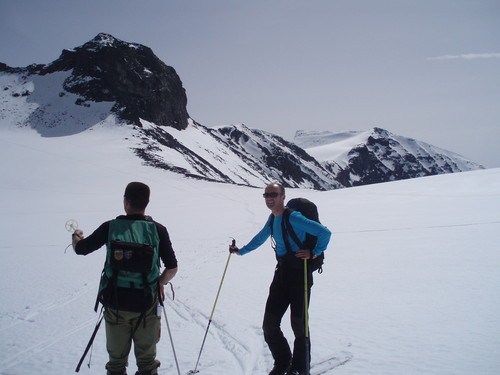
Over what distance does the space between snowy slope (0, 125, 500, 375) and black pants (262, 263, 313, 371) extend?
2.11 feet

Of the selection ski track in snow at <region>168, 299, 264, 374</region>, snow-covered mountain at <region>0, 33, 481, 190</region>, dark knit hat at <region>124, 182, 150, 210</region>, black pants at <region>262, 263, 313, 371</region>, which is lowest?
ski track in snow at <region>168, 299, 264, 374</region>

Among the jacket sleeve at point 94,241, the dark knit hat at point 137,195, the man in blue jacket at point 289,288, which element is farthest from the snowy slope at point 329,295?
the dark knit hat at point 137,195

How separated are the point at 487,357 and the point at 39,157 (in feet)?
177

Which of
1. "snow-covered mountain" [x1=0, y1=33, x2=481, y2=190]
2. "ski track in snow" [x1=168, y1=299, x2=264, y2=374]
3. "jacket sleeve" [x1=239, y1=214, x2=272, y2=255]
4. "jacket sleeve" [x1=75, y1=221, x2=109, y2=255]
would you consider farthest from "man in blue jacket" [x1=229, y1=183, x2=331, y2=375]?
"snow-covered mountain" [x1=0, y1=33, x2=481, y2=190]

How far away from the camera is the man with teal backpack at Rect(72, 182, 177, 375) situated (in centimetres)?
348

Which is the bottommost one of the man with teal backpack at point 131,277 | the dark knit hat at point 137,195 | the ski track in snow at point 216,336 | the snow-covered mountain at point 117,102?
the ski track in snow at point 216,336

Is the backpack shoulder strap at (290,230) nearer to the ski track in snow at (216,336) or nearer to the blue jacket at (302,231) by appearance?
the blue jacket at (302,231)

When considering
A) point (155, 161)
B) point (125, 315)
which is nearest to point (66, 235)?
point (125, 315)

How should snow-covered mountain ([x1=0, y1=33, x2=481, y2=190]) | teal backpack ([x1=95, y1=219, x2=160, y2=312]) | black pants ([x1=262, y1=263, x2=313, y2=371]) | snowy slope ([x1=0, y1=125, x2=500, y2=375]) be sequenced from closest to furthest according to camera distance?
teal backpack ([x1=95, y1=219, x2=160, y2=312]), black pants ([x1=262, y1=263, x2=313, y2=371]), snowy slope ([x1=0, y1=125, x2=500, y2=375]), snow-covered mountain ([x1=0, y1=33, x2=481, y2=190])

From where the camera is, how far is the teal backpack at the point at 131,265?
346 cm

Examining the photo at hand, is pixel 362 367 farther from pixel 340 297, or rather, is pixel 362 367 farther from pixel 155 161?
pixel 155 161

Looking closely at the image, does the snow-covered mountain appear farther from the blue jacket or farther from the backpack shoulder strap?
the backpack shoulder strap

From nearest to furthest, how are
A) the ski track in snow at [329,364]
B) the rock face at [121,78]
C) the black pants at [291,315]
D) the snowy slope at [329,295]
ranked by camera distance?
the black pants at [291,315], the ski track in snow at [329,364], the snowy slope at [329,295], the rock face at [121,78]

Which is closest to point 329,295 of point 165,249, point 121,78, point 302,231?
point 302,231
